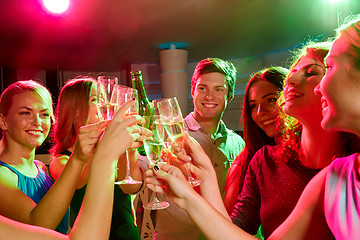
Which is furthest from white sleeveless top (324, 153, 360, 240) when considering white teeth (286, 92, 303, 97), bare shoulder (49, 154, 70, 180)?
bare shoulder (49, 154, 70, 180)

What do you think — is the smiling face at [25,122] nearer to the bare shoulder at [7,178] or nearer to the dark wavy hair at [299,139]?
the bare shoulder at [7,178]

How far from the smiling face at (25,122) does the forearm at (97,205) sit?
1.08m

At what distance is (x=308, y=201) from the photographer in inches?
43.4

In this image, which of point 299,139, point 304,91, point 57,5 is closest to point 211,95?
point 299,139

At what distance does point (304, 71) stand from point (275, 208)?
71 centimetres

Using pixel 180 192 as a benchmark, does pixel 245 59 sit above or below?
above

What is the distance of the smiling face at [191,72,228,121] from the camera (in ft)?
8.02

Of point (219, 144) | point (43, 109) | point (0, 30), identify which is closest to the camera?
point (43, 109)

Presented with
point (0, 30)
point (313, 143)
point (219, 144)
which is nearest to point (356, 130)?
point (313, 143)

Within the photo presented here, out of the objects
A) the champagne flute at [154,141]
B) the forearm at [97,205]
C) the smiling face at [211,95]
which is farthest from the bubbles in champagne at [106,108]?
the smiling face at [211,95]

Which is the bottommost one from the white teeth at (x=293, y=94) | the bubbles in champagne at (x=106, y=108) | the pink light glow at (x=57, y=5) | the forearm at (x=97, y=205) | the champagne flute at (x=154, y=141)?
the forearm at (x=97, y=205)

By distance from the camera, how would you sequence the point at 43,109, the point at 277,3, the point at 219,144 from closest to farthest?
the point at 43,109 < the point at 219,144 < the point at 277,3

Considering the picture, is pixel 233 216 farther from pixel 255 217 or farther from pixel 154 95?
pixel 154 95

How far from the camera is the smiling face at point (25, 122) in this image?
6.02ft
